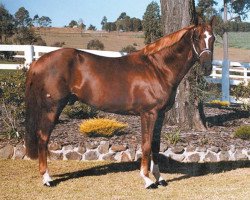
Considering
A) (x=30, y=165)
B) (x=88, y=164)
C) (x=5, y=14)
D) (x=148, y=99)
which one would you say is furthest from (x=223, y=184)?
(x=5, y=14)

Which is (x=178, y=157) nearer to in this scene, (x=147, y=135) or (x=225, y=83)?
(x=147, y=135)

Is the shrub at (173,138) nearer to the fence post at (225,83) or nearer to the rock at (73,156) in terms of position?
the rock at (73,156)

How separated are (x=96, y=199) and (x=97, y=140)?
2.58 m

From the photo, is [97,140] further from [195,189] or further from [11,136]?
[195,189]

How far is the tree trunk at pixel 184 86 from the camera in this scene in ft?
32.7

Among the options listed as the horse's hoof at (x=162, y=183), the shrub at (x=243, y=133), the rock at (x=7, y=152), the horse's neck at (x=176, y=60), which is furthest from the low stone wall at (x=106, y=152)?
the horse's neck at (x=176, y=60)

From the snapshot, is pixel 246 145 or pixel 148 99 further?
pixel 246 145

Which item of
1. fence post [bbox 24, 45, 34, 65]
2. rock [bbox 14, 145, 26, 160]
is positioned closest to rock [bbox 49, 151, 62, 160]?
rock [bbox 14, 145, 26, 160]

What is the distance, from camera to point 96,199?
6395 millimetres

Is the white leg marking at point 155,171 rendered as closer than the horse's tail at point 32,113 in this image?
No

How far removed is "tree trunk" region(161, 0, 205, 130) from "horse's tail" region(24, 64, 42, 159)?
13.4 ft

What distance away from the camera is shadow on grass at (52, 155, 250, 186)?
25.5 feet

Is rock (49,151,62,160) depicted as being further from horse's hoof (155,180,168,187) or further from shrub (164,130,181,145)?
horse's hoof (155,180,168,187)

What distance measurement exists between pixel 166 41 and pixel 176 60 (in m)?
0.35
